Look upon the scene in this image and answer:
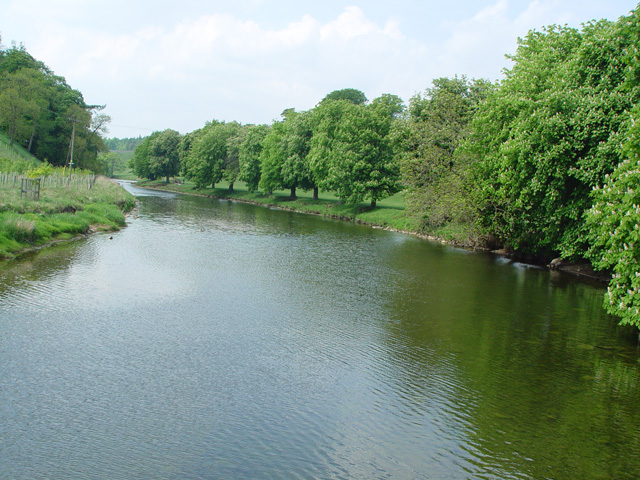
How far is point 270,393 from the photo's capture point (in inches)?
421

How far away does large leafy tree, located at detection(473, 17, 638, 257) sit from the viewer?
868 inches

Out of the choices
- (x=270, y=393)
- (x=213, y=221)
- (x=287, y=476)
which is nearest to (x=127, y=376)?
(x=270, y=393)

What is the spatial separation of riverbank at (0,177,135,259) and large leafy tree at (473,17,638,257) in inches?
970

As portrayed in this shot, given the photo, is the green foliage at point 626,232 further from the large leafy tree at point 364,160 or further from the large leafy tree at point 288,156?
the large leafy tree at point 288,156

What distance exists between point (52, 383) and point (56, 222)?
2189 cm

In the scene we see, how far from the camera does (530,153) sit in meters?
25.0

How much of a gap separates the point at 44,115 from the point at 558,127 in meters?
80.8

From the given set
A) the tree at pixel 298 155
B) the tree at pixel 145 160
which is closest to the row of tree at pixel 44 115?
the tree at pixel 145 160

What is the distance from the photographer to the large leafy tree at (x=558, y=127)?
72.3ft

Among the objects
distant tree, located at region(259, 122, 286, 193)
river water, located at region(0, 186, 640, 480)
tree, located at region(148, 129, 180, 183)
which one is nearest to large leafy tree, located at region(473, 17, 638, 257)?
river water, located at region(0, 186, 640, 480)

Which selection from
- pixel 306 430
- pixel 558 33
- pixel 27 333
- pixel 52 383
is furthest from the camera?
pixel 558 33

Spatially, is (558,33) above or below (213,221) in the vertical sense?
above

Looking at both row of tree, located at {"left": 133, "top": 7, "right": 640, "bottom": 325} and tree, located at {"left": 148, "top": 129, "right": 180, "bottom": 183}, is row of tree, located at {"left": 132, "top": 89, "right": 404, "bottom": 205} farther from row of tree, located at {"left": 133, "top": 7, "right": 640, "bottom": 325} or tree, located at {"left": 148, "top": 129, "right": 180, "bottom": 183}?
tree, located at {"left": 148, "top": 129, "right": 180, "bottom": 183}

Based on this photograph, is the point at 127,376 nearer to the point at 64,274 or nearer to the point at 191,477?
the point at 191,477
